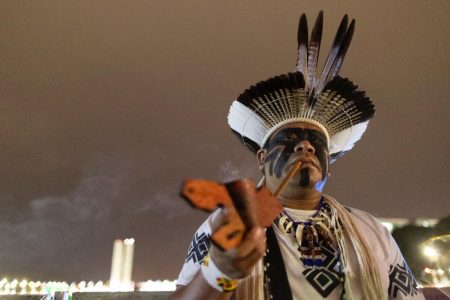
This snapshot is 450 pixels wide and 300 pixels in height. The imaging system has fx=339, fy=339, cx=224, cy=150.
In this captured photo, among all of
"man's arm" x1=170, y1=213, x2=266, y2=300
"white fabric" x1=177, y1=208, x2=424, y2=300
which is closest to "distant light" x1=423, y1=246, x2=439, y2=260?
"white fabric" x1=177, y1=208, x2=424, y2=300

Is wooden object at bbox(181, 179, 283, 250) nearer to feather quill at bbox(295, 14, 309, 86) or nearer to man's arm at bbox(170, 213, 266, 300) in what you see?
man's arm at bbox(170, 213, 266, 300)

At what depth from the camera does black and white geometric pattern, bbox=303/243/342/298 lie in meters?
2.25

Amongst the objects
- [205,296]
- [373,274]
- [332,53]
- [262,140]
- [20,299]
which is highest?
[332,53]

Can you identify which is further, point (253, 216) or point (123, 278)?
point (123, 278)

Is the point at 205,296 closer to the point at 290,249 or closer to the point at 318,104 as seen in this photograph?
the point at 290,249

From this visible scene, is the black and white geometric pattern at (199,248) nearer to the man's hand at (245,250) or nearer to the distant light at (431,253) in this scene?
the man's hand at (245,250)

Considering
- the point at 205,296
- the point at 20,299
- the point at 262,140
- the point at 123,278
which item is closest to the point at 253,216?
the point at 205,296

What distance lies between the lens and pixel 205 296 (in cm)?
173

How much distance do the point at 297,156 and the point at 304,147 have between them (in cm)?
10

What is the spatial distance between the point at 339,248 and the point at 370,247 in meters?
0.22

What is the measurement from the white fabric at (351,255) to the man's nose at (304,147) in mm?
493

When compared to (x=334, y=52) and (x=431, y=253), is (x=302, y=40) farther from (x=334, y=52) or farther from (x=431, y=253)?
(x=431, y=253)

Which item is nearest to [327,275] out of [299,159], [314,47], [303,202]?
[303,202]

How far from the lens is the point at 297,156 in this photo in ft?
9.05
